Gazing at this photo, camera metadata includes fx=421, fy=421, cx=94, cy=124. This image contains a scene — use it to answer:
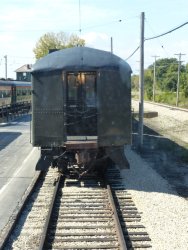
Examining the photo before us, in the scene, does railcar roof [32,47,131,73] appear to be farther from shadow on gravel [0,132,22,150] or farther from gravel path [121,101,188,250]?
shadow on gravel [0,132,22,150]

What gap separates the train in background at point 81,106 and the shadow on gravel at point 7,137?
8388 mm

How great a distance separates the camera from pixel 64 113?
11945 millimetres

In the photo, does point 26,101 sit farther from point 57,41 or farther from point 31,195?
point 31,195

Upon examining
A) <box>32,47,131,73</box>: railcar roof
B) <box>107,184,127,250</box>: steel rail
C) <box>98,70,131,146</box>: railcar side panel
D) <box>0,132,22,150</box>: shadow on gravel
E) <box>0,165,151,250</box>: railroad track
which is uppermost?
<box>32,47,131,73</box>: railcar roof

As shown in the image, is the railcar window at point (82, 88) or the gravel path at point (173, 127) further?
the gravel path at point (173, 127)

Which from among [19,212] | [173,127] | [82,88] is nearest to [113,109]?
[82,88]

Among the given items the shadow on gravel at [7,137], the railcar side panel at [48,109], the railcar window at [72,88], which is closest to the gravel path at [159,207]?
the railcar side panel at [48,109]

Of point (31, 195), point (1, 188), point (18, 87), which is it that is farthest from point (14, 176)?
point (18, 87)

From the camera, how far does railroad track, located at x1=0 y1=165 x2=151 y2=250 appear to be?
314 inches

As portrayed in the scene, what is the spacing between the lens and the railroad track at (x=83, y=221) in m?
7.97

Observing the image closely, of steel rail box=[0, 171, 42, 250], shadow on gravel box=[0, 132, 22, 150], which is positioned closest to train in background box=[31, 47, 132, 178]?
steel rail box=[0, 171, 42, 250]

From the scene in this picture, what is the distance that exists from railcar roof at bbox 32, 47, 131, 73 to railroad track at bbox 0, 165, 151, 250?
3.34 m

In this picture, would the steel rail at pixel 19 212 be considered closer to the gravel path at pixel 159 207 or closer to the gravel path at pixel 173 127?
the gravel path at pixel 159 207

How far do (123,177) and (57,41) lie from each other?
190 ft
